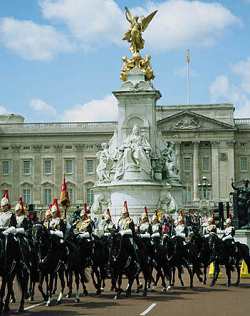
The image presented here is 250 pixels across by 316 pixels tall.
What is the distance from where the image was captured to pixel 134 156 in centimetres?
5194

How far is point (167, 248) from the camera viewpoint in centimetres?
2623

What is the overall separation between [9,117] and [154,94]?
68736mm

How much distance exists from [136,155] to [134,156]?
0.15 metres

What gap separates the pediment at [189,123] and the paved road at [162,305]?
87.1 meters

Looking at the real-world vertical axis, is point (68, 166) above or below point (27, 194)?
above

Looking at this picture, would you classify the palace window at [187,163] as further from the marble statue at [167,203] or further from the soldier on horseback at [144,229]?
the soldier on horseback at [144,229]

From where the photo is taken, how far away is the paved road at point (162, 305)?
18672 mm

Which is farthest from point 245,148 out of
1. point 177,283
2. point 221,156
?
point 177,283

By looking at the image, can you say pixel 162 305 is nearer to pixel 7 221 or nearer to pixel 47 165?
pixel 7 221

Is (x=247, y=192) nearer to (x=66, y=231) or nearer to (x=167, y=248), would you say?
(x=167, y=248)

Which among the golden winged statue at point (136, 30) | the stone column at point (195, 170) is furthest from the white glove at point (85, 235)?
the stone column at point (195, 170)

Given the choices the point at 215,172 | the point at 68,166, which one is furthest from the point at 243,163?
the point at 68,166

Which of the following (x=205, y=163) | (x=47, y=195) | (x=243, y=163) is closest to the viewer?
(x=205, y=163)

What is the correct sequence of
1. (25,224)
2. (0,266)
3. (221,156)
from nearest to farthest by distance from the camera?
(0,266) < (25,224) < (221,156)
